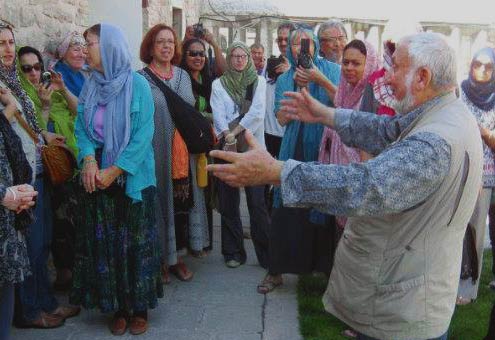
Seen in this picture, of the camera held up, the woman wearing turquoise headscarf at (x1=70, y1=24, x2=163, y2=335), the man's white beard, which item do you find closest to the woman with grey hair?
the camera held up

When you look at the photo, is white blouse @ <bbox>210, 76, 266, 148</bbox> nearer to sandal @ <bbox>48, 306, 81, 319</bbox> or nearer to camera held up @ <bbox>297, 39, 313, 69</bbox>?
camera held up @ <bbox>297, 39, 313, 69</bbox>

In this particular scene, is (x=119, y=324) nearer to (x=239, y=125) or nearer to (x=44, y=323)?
(x=44, y=323)

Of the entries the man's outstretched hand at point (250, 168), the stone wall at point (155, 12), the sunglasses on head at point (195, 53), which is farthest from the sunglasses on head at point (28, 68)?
the stone wall at point (155, 12)

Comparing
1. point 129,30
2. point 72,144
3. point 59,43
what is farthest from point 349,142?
point 129,30

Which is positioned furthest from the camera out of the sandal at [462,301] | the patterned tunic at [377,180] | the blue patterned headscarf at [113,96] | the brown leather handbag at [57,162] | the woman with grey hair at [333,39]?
the woman with grey hair at [333,39]

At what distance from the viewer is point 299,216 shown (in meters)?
4.46

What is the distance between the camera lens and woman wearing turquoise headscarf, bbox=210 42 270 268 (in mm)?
Answer: 5066

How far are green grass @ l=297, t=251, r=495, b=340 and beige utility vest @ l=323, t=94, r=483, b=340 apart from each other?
1.80 meters

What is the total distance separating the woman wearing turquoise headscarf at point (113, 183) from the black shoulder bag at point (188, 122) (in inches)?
26.8

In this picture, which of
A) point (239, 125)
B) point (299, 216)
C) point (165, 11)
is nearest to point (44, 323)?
point (299, 216)

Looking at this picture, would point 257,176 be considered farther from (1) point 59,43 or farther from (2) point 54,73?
(1) point 59,43

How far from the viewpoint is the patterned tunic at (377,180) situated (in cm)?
178

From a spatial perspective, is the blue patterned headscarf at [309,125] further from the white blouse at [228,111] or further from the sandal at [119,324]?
the sandal at [119,324]

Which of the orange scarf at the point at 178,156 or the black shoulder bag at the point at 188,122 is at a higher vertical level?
the black shoulder bag at the point at 188,122
